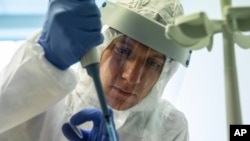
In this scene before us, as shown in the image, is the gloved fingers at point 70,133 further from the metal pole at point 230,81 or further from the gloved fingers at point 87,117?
the metal pole at point 230,81

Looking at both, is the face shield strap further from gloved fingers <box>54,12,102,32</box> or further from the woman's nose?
gloved fingers <box>54,12,102,32</box>

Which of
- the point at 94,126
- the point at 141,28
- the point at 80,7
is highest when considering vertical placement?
the point at 80,7

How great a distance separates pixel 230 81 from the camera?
511 millimetres

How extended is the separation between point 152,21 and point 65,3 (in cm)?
23

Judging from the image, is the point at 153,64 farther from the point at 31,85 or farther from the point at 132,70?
the point at 31,85

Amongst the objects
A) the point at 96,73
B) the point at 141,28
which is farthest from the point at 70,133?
the point at 141,28

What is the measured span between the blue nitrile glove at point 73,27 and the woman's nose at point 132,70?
153mm

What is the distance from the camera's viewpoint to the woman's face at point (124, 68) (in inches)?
30.3

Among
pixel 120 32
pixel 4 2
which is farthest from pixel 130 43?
pixel 4 2

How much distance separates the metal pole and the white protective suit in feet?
0.99

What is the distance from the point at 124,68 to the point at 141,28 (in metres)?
0.10

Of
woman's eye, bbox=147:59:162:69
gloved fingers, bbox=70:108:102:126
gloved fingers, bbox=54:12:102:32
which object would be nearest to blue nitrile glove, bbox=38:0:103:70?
gloved fingers, bbox=54:12:102:32

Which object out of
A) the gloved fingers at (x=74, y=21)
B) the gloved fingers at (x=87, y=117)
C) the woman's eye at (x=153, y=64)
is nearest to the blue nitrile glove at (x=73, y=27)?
the gloved fingers at (x=74, y=21)

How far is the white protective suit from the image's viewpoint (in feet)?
2.22
